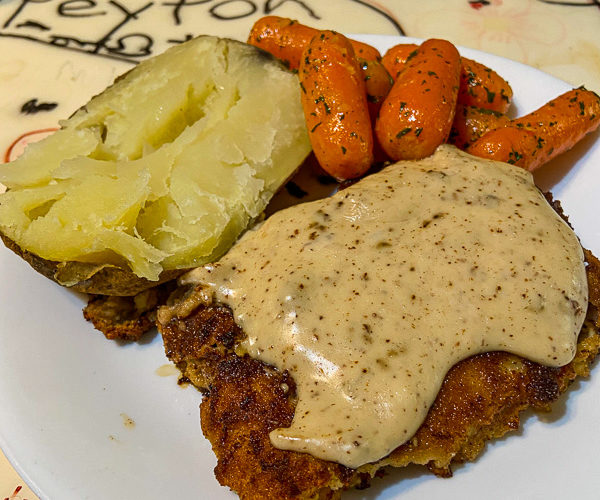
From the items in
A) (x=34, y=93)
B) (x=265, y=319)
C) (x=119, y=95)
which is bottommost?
(x=34, y=93)

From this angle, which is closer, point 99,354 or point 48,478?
point 48,478

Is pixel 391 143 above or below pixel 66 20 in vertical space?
above

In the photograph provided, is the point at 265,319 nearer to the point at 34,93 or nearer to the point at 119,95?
the point at 119,95

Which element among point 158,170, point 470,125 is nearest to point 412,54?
point 470,125

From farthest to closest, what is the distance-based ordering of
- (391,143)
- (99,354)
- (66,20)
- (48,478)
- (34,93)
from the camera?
(66,20)
(34,93)
(391,143)
(99,354)
(48,478)

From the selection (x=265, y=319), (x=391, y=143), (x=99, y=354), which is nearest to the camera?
(x=265, y=319)

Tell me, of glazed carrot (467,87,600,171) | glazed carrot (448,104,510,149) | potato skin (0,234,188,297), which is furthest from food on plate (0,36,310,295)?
glazed carrot (467,87,600,171)

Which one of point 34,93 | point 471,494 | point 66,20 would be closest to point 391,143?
point 471,494
